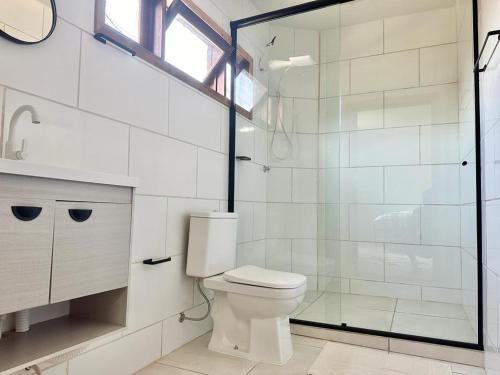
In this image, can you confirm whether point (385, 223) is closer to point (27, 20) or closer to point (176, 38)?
point (176, 38)

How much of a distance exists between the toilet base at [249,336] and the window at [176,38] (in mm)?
1406

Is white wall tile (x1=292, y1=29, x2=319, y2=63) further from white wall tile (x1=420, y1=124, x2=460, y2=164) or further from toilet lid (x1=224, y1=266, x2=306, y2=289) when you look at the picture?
toilet lid (x1=224, y1=266, x2=306, y2=289)

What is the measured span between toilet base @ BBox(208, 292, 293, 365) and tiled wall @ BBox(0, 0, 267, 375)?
0.69 feet

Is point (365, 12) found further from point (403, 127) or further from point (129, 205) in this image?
point (129, 205)

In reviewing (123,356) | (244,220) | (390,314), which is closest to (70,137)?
(123,356)

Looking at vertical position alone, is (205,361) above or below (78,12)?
below

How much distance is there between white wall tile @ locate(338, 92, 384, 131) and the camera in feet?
10.5

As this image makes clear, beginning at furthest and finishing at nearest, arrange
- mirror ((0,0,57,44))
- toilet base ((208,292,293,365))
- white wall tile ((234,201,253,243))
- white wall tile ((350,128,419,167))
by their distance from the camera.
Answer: white wall tile ((350,128,419,167))
white wall tile ((234,201,253,243))
toilet base ((208,292,293,365))
mirror ((0,0,57,44))

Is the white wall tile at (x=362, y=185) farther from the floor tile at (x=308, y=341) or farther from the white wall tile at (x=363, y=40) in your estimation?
the floor tile at (x=308, y=341)

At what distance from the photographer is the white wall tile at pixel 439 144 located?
2873 mm

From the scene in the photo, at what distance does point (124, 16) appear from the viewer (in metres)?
1.82

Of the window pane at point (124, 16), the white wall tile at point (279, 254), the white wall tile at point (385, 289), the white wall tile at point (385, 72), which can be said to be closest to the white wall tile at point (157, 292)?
the white wall tile at point (279, 254)

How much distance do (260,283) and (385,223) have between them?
1700mm

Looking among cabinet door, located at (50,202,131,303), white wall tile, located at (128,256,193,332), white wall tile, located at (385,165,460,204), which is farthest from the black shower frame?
cabinet door, located at (50,202,131,303)
